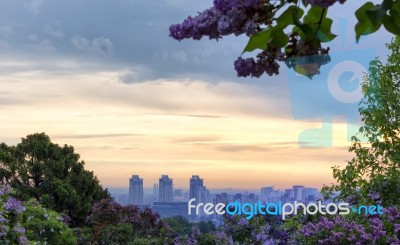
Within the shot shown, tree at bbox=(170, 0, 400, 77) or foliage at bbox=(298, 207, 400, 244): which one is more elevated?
tree at bbox=(170, 0, 400, 77)

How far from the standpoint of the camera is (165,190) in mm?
27844

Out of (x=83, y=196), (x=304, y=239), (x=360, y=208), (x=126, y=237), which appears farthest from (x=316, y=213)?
(x=83, y=196)

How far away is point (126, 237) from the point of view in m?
16.5

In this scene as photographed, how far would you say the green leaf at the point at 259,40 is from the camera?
212 centimetres

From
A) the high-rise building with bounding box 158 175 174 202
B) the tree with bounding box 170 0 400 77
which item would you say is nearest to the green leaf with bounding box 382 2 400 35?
the tree with bounding box 170 0 400 77

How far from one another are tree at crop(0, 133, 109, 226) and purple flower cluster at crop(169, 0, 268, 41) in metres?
23.3

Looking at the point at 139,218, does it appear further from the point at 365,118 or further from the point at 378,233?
the point at 378,233

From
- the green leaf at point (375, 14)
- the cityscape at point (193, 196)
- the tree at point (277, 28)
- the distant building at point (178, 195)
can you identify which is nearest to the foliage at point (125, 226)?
the cityscape at point (193, 196)

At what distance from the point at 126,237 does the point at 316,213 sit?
6071 millimetres

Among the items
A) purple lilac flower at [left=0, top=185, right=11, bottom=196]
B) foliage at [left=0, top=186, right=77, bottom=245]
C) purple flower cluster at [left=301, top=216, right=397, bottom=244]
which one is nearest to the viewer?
purple flower cluster at [left=301, top=216, right=397, bottom=244]

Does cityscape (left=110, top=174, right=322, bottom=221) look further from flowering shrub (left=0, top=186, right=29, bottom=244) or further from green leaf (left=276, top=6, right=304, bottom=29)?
green leaf (left=276, top=6, right=304, bottom=29)

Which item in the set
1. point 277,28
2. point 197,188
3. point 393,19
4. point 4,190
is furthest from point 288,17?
point 197,188

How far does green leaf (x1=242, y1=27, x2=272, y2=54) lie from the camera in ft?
6.97

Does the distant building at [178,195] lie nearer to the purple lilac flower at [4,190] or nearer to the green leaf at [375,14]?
the purple lilac flower at [4,190]
